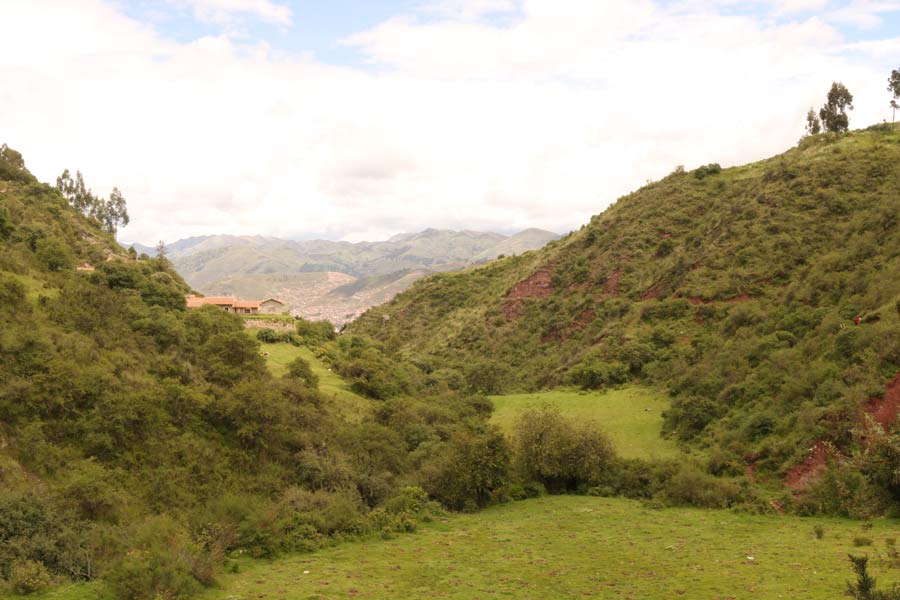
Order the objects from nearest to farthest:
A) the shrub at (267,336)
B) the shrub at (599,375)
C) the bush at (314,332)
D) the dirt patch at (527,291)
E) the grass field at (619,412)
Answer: the grass field at (619,412) → the shrub at (599,375) → the shrub at (267,336) → the bush at (314,332) → the dirt patch at (527,291)

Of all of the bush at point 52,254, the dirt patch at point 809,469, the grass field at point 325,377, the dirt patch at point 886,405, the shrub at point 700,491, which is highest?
the bush at point 52,254

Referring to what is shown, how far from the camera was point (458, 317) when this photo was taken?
9950 cm

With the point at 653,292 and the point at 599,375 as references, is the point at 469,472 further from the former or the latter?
the point at 653,292

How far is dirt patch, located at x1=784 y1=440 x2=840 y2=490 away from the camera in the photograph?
32.2m

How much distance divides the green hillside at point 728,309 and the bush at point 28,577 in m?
25.1

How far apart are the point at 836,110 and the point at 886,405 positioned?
6721 cm

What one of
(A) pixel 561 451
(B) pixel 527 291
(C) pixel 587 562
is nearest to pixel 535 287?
(B) pixel 527 291

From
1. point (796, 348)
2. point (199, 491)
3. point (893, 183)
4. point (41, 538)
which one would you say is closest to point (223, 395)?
point (199, 491)

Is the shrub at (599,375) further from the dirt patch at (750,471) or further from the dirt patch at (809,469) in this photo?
the dirt patch at (809,469)

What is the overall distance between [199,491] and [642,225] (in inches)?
2843

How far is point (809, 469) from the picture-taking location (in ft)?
109

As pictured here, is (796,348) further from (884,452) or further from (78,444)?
(78,444)

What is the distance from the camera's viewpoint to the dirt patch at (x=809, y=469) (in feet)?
106

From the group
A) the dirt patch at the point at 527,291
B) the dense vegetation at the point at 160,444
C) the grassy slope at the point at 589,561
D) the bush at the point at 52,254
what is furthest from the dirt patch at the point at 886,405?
the dirt patch at the point at 527,291
